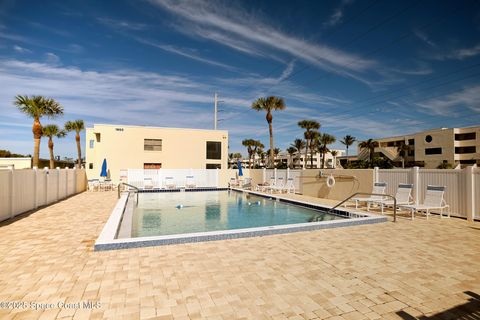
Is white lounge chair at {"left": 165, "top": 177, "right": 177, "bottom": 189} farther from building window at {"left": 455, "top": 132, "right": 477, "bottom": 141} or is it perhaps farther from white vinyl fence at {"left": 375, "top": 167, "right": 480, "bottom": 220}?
building window at {"left": 455, "top": 132, "right": 477, "bottom": 141}

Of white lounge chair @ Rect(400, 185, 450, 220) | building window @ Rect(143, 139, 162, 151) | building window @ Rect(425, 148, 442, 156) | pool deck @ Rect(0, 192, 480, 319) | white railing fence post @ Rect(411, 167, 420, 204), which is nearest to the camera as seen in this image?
pool deck @ Rect(0, 192, 480, 319)

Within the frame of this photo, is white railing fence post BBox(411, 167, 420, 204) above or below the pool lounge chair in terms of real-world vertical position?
above

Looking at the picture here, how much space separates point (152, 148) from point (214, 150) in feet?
20.5

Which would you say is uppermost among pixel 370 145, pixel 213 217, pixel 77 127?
pixel 77 127

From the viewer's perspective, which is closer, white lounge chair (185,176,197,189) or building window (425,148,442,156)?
white lounge chair (185,176,197,189)

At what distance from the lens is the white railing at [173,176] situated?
22.0 m

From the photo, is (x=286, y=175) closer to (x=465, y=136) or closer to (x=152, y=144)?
(x=152, y=144)

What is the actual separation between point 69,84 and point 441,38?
78.3 ft

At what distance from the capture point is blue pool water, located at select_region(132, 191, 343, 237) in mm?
8891

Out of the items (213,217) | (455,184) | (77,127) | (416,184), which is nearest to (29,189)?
(213,217)

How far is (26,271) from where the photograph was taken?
13.8ft

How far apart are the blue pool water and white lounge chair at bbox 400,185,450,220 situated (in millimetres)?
2561

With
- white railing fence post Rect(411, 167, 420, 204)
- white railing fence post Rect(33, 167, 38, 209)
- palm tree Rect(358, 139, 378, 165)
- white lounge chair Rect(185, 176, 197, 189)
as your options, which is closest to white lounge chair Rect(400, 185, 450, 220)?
white railing fence post Rect(411, 167, 420, 204)

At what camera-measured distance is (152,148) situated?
26.3 metres
